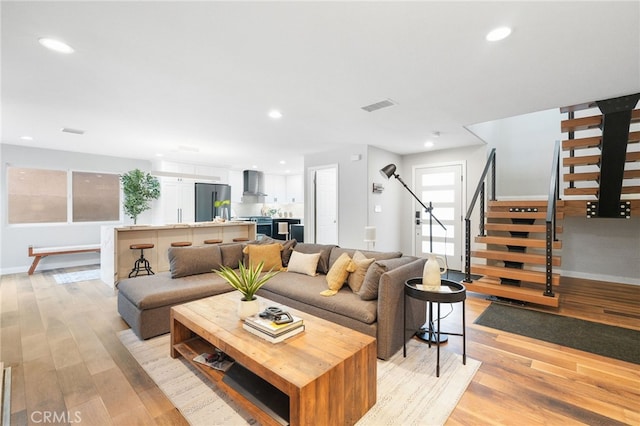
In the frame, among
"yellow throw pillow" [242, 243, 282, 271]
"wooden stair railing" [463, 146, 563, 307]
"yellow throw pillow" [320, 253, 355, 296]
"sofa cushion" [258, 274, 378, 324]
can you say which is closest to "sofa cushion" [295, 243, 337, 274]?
"sofa cushion" [258, 274, 378, 324]

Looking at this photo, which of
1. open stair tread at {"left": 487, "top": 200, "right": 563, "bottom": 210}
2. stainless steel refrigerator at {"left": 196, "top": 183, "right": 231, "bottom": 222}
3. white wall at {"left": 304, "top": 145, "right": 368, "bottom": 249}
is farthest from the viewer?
stainless steel refrigerator at {"left": 196, "top": 183, "right": 231, "bottom": 222}

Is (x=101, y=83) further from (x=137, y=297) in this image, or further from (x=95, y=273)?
(x=95, y=273)

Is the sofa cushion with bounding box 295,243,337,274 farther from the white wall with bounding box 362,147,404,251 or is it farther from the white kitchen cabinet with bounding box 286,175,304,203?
the white kitchen cabinet with bounding box 286,175,304,203

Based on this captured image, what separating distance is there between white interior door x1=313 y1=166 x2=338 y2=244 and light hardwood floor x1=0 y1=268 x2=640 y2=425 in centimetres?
322

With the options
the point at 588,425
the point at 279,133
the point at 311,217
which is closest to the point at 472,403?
the point at 588,425

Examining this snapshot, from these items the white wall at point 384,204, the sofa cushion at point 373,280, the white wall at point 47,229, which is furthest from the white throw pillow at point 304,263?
the white wall at point 47,229

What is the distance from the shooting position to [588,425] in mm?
1647

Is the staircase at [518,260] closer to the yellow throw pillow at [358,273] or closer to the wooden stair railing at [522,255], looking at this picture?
the wooden stair railing at [522,255]

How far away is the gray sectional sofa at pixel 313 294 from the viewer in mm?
2367

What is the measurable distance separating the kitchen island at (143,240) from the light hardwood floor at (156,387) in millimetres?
1138

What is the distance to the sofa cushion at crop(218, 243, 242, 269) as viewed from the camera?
3.89 meters

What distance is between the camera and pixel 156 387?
6.56ft

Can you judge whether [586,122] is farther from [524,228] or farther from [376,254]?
[376,254]

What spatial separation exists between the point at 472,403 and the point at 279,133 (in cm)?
402
